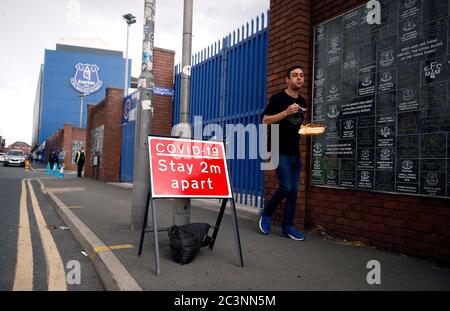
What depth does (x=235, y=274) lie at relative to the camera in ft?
10.4

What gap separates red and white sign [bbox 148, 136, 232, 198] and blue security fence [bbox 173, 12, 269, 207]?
3.01 m

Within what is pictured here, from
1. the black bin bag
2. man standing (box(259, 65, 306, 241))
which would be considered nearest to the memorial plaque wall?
man standing (box(259, 65, 306, 241))

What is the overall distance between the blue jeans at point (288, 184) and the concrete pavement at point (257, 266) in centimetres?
39

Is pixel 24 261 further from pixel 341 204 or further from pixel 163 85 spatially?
pixel 163 85

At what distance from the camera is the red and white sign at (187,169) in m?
3.49

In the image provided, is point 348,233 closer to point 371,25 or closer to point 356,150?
point 356,150

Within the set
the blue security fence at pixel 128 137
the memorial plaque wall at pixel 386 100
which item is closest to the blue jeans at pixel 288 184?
the memorial plaque wall at pixel 386 100

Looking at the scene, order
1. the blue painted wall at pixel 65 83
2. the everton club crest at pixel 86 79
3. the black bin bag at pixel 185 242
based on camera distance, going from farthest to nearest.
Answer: the everton club crest at pixel 86 79
the blue painted wall at pixel 65 83
the black bin bag at pixel 185 242

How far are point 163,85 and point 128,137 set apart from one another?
3601 mm

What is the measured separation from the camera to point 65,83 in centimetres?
5472

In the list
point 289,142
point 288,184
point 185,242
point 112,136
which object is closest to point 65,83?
point 112,136

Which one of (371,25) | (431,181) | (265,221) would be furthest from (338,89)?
(265,221)

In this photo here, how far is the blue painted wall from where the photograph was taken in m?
53.8

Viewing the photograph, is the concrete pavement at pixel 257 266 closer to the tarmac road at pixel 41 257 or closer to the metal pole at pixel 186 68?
the tarmac road at pixel 41 257
